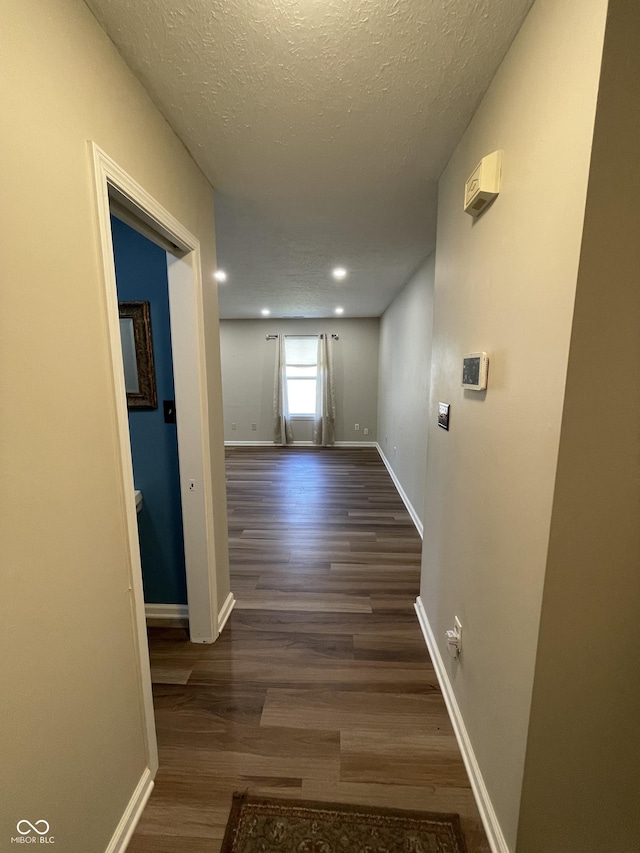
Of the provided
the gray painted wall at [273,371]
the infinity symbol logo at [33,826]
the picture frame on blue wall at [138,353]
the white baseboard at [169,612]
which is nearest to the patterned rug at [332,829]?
the infinity symbol logo at [33,826]

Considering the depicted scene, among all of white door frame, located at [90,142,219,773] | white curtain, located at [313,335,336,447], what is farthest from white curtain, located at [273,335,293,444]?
white door frame, located at [90,142,219,773]

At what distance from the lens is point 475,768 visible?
117cm

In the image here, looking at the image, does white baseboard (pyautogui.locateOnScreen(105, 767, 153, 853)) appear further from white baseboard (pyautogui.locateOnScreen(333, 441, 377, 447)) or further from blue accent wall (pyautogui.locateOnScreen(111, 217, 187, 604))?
white baseboard (pyautogui.locateOnScreen(333, 441, 377, 447))

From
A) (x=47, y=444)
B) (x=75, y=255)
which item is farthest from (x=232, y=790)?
(x=75, y=255)

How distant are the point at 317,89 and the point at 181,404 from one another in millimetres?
1338

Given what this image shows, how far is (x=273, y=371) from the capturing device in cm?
643

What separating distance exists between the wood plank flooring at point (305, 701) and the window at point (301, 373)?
3917 millimetres

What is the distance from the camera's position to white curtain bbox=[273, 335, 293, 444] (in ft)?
20.5

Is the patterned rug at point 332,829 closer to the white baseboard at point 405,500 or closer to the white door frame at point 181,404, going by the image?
the white door frame at point 181,404

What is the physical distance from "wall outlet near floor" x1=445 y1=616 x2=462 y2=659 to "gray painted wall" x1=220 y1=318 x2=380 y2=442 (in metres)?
5.15

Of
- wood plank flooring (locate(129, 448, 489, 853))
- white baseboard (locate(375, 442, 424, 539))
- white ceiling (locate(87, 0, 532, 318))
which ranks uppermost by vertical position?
white ceiling (locate(87, 0, 532, 318))

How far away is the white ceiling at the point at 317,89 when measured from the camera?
0.87 meters

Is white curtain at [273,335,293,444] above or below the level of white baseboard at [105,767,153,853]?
above

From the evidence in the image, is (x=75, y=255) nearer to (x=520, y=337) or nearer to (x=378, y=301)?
(x=520, y=337)
